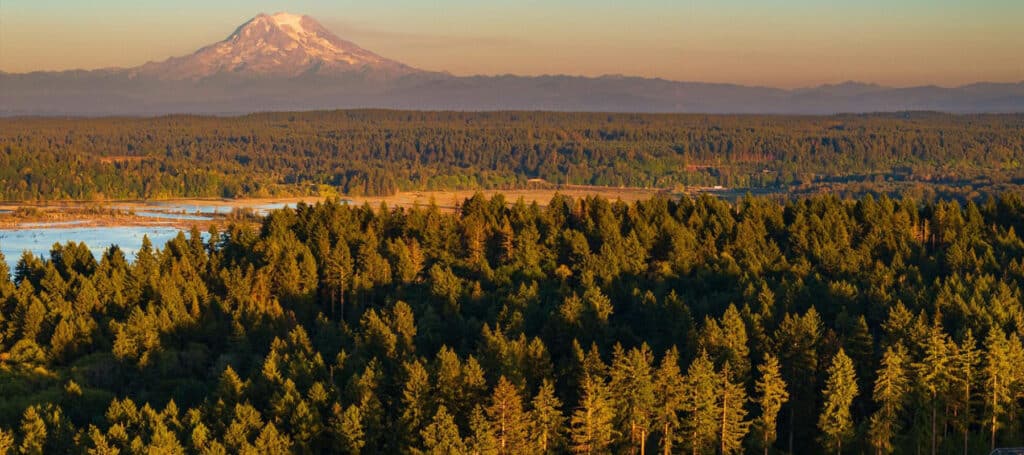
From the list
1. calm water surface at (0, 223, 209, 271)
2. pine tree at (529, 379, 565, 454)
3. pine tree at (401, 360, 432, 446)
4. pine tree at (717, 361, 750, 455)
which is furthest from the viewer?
calm water surface at (0, 223, 209, 271)

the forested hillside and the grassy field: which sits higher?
the forested hillside

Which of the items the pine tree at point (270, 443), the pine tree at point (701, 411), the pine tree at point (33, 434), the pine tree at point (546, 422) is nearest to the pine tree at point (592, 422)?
the pine tree at point (546, 422)

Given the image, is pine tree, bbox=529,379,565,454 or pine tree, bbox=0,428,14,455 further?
pine tree, bbox=529,379,565,454

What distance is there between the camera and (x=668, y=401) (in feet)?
161

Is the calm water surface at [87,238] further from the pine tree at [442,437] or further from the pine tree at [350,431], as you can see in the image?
the pine tree at [442,437]

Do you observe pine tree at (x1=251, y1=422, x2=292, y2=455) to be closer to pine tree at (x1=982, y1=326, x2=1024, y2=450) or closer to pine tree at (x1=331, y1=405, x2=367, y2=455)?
pine tree at (x1=331, y1=405, x2=367, y2=455)

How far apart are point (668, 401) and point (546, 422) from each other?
15.7 ft

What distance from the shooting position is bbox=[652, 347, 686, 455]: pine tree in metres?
49.0

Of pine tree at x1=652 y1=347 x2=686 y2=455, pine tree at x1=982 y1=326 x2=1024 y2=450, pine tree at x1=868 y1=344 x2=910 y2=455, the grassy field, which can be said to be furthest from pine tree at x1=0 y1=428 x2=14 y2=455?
the grassy field

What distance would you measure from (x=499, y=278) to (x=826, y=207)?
2902cm

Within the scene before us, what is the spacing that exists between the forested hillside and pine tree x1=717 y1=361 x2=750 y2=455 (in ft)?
0.42

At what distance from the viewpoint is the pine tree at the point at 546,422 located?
1873 inches

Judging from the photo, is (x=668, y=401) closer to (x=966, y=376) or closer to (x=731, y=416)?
(x=731, y=416)

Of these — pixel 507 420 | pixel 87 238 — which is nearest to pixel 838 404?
pixel 507 420
